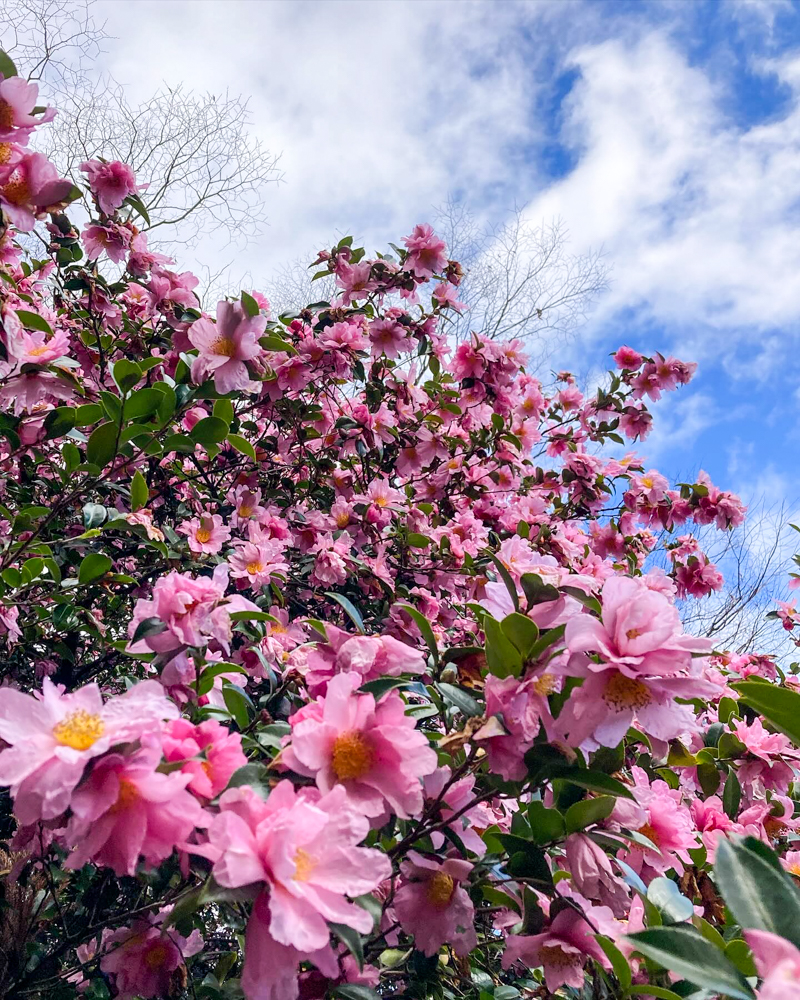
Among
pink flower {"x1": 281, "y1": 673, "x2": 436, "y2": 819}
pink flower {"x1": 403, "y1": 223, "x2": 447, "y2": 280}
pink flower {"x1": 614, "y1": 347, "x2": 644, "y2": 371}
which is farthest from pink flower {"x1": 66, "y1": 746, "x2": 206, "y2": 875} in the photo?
pink flower {"x1": 614, "y1": 347, "x2": 644, "y2": 371}

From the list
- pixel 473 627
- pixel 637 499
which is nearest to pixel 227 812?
pixel 473 627

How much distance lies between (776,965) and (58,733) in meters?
0.52

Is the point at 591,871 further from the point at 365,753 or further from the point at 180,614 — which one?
the point at 180,614

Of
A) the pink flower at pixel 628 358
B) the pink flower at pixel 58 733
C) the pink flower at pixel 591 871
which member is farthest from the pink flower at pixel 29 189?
the pink flower at pixel 628 358

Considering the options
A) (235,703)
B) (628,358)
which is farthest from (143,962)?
(628,358)

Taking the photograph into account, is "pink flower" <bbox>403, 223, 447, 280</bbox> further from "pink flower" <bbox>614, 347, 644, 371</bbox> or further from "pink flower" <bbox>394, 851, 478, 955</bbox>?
"pink flower" <bbox>394, 851, 478, 955</bbox>

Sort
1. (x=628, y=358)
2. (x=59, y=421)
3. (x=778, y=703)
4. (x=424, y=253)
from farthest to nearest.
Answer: (x=628, y=358) → (x=424, y=253) → (x=59, y=421) → (x=778, y=703)

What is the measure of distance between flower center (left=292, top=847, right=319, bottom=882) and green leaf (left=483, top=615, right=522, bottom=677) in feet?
0.82

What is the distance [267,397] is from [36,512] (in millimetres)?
851

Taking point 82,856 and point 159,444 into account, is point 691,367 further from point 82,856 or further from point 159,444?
point 82,856

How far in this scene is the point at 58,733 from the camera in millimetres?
549

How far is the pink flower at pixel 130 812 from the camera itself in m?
0.52

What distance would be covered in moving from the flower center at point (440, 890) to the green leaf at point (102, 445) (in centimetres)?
86

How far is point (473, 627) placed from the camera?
6.43ft
